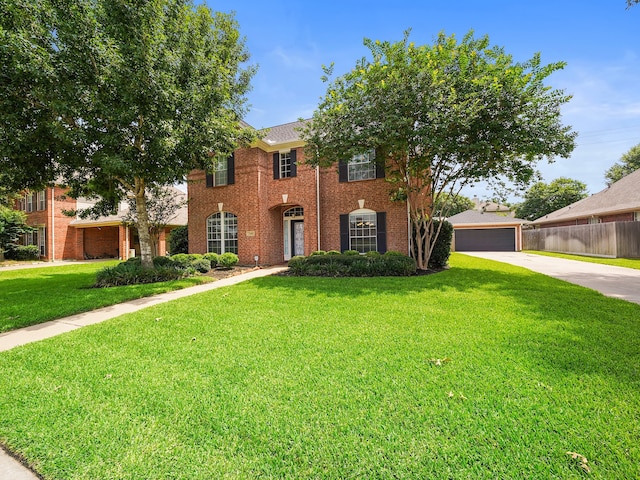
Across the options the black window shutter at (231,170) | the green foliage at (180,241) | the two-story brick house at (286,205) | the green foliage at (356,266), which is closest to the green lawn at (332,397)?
the green foliage at (356,266)

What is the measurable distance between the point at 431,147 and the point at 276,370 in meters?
8.07

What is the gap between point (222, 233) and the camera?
13695mm

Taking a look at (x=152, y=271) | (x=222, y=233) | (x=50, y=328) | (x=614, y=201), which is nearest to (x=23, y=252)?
(x=222, y=233)

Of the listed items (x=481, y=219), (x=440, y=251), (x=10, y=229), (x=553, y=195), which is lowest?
(x=440, y=251)

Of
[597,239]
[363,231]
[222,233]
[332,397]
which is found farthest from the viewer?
[597,239]

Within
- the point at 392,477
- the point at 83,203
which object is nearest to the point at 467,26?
the point at 392,477

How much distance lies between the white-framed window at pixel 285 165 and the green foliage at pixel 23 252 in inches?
733

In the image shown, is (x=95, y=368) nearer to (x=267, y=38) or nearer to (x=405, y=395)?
(x=405, y=395)

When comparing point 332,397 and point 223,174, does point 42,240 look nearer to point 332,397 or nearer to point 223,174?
point 223,174

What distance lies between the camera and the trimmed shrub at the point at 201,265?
425 inches

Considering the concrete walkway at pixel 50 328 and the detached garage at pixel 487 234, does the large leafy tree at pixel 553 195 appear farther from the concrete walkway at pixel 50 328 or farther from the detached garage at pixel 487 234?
the concrete walkway at pixel 50 328

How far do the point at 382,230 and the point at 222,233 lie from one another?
7.57 metres

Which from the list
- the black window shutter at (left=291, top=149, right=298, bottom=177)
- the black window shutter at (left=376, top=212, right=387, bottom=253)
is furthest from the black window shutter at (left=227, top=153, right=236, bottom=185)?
the black window shutter at (left=376, top=212, right=387, bottom=253)

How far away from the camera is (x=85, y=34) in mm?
6465
